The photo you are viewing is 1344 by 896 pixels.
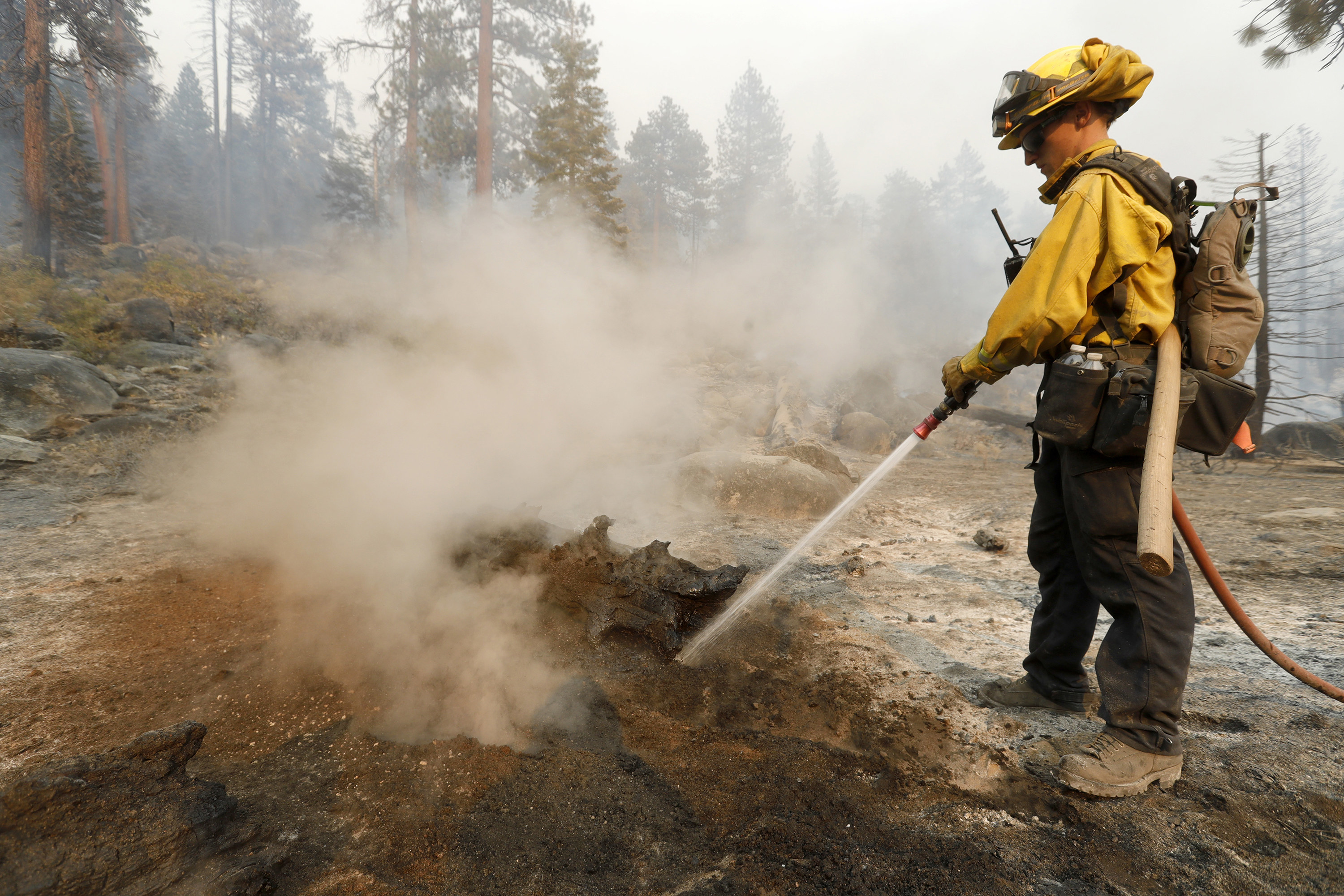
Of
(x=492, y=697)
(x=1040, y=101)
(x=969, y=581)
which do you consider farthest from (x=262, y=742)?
(x=969, y=581)

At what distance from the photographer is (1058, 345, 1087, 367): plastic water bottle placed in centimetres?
178

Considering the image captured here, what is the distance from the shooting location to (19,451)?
527 cm

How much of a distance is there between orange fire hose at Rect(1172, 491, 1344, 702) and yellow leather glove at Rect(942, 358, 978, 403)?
0.72 meters

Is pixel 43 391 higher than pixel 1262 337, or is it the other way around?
pixel 1262 337

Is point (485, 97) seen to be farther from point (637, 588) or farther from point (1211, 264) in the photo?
point (1211, 264)

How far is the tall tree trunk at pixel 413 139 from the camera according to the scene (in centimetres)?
1599

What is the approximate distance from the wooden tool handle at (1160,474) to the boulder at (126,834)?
241 centimetres

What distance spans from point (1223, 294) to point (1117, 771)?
58.7 inches

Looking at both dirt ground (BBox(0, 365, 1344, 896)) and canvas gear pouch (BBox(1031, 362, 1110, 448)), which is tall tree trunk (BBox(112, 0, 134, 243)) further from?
canvas gear pouch (BBox(1031, 362, 1110, 448))

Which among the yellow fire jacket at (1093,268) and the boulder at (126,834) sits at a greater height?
the yellow fire jacket at (1093,268)

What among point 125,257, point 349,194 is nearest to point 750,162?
point 349,194

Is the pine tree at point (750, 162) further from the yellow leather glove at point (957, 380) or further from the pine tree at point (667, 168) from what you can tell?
the yellow leather glove at point (957, 380)

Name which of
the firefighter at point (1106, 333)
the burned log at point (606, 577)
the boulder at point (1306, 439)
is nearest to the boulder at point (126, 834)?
the burned log at point (606, 577)

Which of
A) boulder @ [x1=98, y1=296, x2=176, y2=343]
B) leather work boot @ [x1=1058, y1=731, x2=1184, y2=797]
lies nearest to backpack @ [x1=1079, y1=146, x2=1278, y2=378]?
leather work boot @ [x1=1058, y1=731, x2=1184, y2=797]
